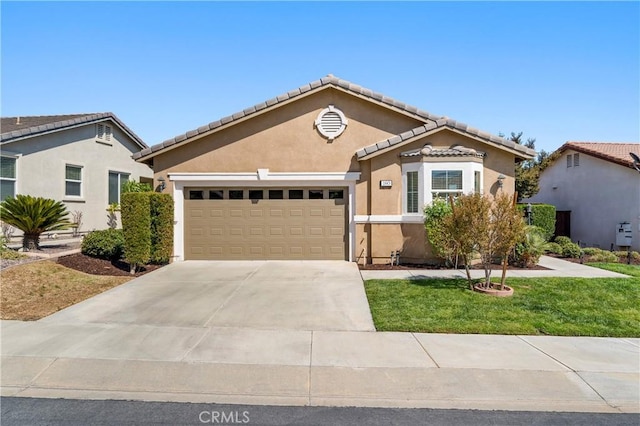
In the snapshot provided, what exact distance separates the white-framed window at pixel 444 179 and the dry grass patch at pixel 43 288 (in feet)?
27.7

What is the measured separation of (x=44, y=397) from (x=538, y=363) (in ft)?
19.4

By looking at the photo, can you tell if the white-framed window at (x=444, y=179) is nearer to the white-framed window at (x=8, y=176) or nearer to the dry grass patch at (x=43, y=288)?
the dry grass patch at (x=43, y=288)

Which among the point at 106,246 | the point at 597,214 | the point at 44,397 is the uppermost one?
the point at 597,214

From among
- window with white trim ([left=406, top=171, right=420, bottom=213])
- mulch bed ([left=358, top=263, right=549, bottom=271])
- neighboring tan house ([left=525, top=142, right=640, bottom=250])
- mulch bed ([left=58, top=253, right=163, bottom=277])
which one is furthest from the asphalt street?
neighboring tan house ([left=525, top=142, right=640, bottom=250])

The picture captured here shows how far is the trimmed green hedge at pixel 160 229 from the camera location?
11164mm

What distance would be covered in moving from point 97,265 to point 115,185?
9.95 meters

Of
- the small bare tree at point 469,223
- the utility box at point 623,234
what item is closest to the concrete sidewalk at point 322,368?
the small bare tree at point 469,223

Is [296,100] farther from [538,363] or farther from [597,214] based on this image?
[597,214]

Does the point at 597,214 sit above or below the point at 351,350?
above

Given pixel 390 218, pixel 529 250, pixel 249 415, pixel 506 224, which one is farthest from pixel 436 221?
pixel 249 415

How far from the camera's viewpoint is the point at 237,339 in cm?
572

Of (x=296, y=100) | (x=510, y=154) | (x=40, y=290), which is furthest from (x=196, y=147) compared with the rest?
(x=510, y=154)

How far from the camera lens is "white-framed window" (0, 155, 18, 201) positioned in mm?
13758

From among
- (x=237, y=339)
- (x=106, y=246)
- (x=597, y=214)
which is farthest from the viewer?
(x=597, y=214)
